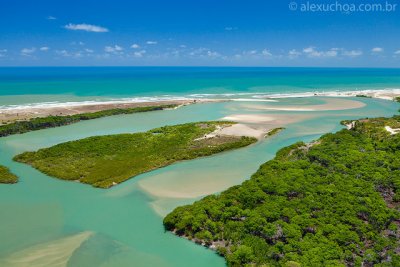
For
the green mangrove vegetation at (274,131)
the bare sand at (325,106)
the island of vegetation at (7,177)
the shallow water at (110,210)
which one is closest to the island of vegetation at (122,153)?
the shallow water at (110,210)

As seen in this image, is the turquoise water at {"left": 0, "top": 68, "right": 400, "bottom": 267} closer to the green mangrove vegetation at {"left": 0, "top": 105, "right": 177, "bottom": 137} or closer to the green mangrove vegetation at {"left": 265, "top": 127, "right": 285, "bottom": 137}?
the green mangrove vegetation at {"left": 265, "top": 127, "right": 285, "bottom": 137}

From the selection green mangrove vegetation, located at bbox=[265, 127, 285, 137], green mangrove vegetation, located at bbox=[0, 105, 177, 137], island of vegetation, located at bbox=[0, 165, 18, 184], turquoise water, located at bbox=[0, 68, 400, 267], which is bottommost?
turquoise water, located at bbox=[0, 68, 400, 267]

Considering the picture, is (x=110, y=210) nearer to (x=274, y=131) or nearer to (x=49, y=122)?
(x=274, y=131)

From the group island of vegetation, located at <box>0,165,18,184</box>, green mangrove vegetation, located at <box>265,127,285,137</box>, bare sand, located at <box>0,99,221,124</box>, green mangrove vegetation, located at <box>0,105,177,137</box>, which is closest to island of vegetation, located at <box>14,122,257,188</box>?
island of vegetation, located at <box>0,165,18,184</box>

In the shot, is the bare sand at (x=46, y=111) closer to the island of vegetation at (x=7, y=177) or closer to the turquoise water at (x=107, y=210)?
the turquoise water at (x=107, y=210)

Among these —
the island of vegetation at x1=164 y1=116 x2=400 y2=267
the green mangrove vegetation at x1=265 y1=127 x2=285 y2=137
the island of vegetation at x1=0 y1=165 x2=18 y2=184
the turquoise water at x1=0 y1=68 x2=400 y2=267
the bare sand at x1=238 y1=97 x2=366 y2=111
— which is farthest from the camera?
the bare sand at x1=238 y1=97 x2=366 y2=111

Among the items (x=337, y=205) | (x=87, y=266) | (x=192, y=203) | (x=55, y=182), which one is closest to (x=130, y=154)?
(x=55, y=182)
